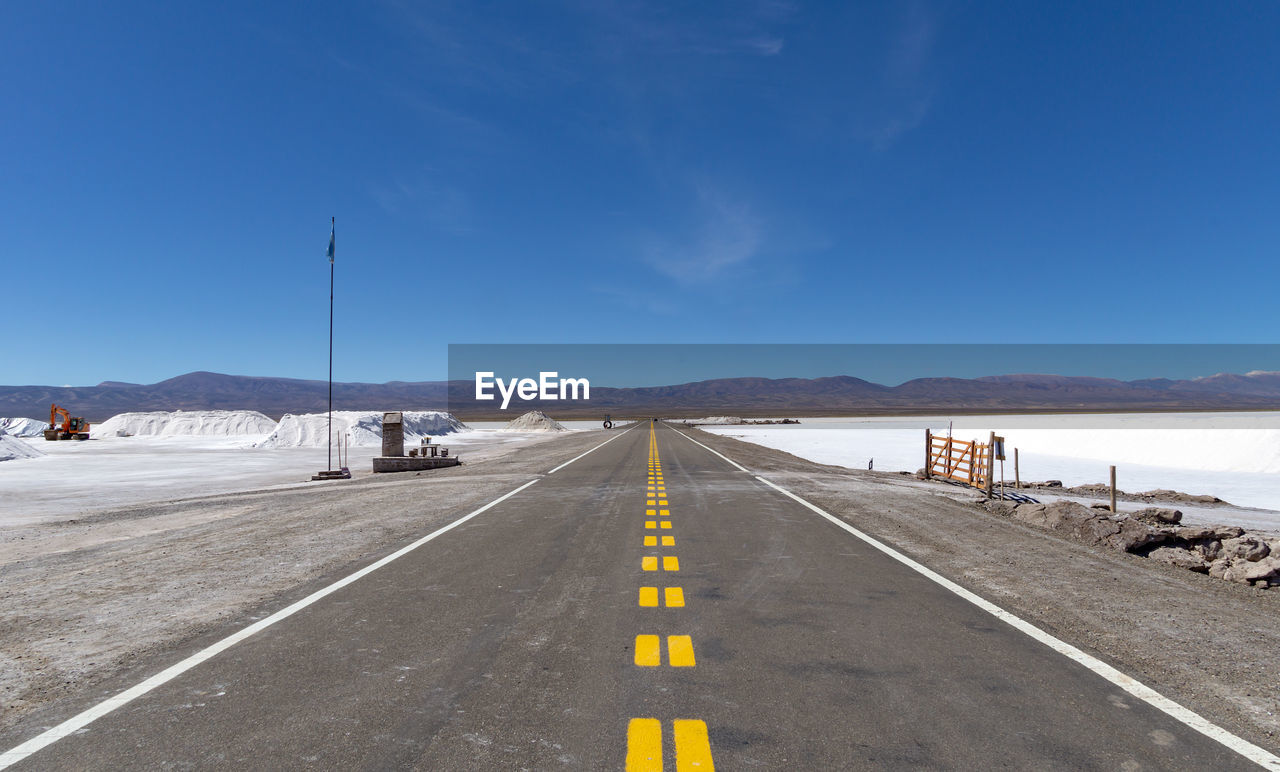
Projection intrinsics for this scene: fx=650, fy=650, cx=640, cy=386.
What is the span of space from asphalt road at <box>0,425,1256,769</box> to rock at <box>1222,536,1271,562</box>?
14.5 ft

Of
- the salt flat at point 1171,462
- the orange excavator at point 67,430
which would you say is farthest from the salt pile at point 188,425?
the salt flat at point 1171,462

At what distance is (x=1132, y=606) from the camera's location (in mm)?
Answer: 6348

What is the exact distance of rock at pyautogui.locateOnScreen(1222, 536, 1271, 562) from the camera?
26.3 ft

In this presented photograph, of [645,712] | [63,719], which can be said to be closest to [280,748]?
[63,719]

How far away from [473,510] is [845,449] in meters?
36.3

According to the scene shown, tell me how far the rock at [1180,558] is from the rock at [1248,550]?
33 cm

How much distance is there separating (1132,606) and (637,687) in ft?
17.3

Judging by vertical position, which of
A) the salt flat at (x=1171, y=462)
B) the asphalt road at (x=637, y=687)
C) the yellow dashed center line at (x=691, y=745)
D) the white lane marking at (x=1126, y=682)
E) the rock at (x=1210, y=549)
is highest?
the yellow dashed center line at (x=691, y=745)

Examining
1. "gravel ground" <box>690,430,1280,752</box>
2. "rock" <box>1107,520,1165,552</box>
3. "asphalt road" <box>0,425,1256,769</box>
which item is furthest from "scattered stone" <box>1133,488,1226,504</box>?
"asphalt road" <box>0,425,1256,769</box>

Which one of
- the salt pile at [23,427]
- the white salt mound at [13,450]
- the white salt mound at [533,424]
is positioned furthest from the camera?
the white salt mound at [533,424]

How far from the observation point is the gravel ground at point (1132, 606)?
4.41m

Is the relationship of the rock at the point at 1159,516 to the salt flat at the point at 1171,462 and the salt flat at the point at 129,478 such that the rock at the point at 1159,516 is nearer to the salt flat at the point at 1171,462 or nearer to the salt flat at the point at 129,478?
the salt flat at the point at 1171,462

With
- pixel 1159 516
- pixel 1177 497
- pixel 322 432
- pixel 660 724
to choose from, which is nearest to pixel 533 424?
pixel 322 432

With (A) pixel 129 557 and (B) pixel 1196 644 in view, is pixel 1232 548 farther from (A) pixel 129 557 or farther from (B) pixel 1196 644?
(A) pixel 129 557
